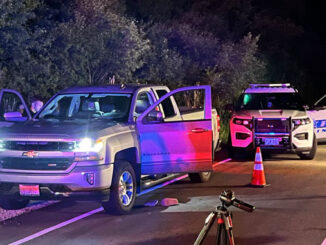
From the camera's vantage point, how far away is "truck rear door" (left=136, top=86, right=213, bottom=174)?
8.87 m

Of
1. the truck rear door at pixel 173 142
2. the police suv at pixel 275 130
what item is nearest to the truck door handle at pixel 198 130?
the truck rear door at pixel 173 142

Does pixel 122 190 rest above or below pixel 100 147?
below

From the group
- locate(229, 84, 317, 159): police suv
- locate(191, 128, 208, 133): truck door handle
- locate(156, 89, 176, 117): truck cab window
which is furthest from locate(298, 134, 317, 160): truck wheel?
locate(191, 128, 208, 133): truck door handle

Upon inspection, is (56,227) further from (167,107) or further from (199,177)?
(199,177)

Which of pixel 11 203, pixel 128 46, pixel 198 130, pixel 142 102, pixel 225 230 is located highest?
pixel 128 46

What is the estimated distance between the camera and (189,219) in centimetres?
816

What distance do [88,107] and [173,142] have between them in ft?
4.94

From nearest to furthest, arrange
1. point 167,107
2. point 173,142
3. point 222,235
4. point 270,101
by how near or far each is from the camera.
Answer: point 222,235, point 173,142, point 167,107, point 270,101

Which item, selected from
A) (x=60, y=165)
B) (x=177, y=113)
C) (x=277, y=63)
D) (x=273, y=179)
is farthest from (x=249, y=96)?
(x=277, y=63)

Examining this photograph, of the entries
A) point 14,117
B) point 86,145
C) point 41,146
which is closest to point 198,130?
point 86,145

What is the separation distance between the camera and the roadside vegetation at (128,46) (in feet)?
52.2

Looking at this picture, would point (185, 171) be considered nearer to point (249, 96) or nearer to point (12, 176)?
point (12, 176)

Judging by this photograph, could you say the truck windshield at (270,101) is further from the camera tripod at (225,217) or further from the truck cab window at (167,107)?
the camera tripod at (225,217)

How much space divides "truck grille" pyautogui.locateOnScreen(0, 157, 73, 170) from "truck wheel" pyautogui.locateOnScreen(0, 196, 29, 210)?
755 millimetres
